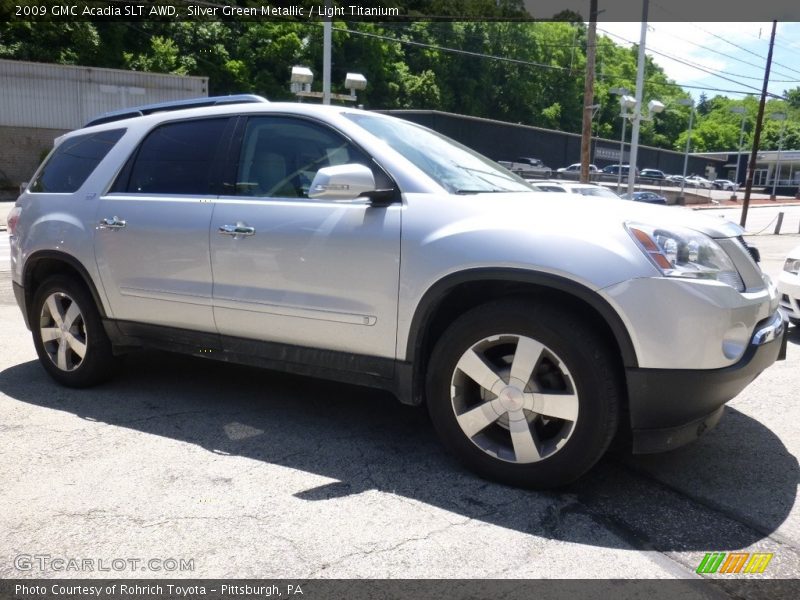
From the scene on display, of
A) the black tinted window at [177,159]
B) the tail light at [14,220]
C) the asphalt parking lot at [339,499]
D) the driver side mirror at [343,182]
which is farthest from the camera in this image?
the tail light at [14,220]

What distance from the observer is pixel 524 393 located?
3.09 metres

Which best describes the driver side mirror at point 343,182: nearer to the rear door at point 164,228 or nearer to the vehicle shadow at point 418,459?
the rear door at point 164,228

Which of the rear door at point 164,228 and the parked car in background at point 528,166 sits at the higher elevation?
the rear door at point 164,228

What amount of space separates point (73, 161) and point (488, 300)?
10.3 ft

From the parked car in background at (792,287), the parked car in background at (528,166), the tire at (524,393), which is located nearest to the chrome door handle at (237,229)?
the tire at (524,393)

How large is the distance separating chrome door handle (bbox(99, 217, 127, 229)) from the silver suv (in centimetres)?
2

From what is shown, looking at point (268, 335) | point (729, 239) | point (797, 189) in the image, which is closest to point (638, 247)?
point (729, 239)

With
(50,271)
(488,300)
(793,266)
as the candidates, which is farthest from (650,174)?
(488,300)

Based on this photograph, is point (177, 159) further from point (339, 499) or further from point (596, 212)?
point (596, 212)

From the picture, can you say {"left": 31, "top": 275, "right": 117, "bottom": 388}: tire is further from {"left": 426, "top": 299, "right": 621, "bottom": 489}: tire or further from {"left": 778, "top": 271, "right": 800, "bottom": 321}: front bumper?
{"left": 778, "top": 271, "right": 800, "bottom": 321}: front bumper

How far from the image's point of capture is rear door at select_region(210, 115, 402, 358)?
3410 millimetres

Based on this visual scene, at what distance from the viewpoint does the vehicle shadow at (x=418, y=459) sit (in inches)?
115

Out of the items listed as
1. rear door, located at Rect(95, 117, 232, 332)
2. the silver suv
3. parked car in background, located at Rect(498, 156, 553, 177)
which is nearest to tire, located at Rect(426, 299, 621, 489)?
the silver suv

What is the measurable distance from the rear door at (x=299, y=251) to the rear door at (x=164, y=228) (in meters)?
0.15
